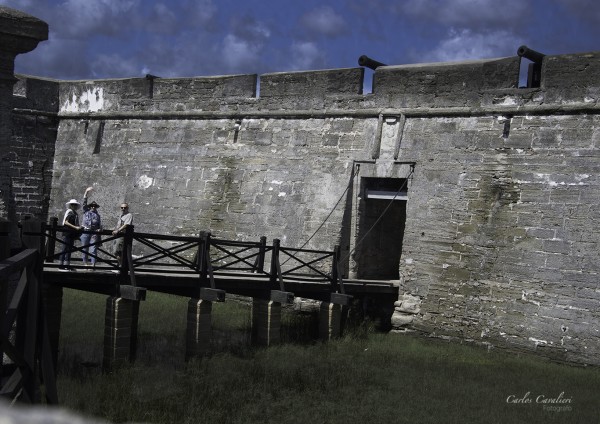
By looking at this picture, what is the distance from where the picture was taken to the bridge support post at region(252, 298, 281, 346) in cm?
1188

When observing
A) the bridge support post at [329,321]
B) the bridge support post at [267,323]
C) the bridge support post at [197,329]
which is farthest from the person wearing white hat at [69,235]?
the bridge support post at [329,321]

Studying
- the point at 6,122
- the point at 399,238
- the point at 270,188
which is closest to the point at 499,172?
the point at 399,238

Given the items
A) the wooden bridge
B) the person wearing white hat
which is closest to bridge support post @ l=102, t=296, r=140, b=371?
the wooden bridge

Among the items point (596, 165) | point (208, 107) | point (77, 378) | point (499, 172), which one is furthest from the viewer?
point (208, 107)

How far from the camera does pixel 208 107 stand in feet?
56.6

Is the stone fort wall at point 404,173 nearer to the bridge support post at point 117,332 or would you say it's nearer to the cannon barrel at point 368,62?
the cannon barrel at point 368,62

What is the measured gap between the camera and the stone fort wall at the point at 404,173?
12.5 meters

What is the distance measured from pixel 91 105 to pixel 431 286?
32.4ft

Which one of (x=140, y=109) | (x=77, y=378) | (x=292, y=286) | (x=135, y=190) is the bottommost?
(x=77, y=378)

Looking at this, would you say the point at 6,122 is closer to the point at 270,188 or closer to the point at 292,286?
the point at 292,286

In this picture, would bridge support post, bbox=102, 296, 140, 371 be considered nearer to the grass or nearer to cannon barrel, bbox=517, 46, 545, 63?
the grass

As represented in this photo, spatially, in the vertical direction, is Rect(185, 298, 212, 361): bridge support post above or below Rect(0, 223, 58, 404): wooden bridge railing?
below

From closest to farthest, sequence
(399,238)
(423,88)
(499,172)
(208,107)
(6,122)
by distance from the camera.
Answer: (6,122) < (499,172) < (423,88) < (399,238) < (208,107)

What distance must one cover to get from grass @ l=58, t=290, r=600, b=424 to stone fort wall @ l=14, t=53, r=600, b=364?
95 cm
